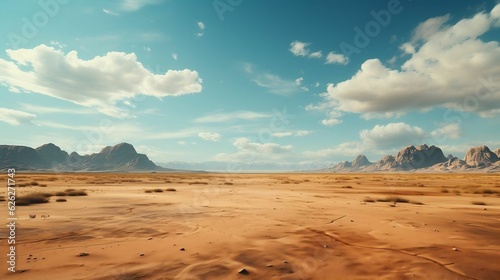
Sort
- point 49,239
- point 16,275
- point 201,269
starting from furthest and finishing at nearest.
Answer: point 49,239 → point 201,269 → point 16,275

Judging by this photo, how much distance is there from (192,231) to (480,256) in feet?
25.5

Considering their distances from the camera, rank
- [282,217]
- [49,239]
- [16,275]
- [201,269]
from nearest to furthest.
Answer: [16,275], [201,269], [49,239], [282,217]

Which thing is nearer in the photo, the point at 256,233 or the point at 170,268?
the point at 170,268

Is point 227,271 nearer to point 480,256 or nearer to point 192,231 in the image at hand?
point 192,231

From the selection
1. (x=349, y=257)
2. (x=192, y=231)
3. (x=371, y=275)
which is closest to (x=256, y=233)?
(x=192, y=231)

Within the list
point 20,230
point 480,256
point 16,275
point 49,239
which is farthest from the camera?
point 20,230

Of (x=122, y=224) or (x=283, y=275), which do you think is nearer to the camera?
(x=283, y=275)

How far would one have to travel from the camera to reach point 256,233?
28.2ft

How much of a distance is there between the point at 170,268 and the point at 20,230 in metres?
6.48

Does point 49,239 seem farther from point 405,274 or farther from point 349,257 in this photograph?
point 405,274

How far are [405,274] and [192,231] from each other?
628 centimetres

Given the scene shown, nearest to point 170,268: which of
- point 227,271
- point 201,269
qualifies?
point 201,269

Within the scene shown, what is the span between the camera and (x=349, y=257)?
616 centimetres

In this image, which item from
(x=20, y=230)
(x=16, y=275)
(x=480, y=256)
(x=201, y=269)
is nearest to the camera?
(x=16, y=275)
